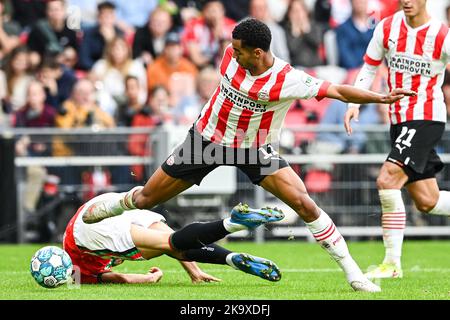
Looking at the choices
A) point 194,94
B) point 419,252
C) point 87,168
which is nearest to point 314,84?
point 419,252

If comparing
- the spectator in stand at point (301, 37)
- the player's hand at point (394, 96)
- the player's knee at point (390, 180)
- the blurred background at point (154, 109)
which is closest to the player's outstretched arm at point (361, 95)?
the player's hand at point (394, 96)

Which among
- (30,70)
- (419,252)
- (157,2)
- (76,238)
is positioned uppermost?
(157,2)

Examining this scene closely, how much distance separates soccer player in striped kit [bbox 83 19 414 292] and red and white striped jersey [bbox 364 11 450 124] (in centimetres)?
206

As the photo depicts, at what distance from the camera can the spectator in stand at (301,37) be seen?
17656mm

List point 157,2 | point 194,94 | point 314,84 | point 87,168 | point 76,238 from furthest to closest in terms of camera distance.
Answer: point 157,2 → point 194,94 → point 87,168 → point 76,238 → point 314,84

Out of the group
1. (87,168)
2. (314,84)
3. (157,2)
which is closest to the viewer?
(314,84)

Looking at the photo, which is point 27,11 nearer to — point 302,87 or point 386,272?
point 386,272

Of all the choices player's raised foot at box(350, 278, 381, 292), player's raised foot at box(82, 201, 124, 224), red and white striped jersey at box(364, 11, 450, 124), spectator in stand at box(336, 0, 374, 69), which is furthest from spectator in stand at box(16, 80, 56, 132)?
player's raised foot at box(350, 278, 381, 292)

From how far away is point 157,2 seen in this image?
18.2 meters

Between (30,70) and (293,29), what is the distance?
4412 mm

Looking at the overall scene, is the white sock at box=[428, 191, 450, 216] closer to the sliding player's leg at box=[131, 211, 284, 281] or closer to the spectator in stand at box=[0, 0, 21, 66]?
the sliding player's leg at box=[131, 211, 284, 281]

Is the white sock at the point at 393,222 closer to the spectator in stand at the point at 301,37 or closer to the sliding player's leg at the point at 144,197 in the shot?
the sliding player's leg at the point at 144,197

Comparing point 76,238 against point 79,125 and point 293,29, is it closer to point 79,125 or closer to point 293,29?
point 79,125

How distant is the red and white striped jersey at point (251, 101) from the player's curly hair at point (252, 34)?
10.6 inches
